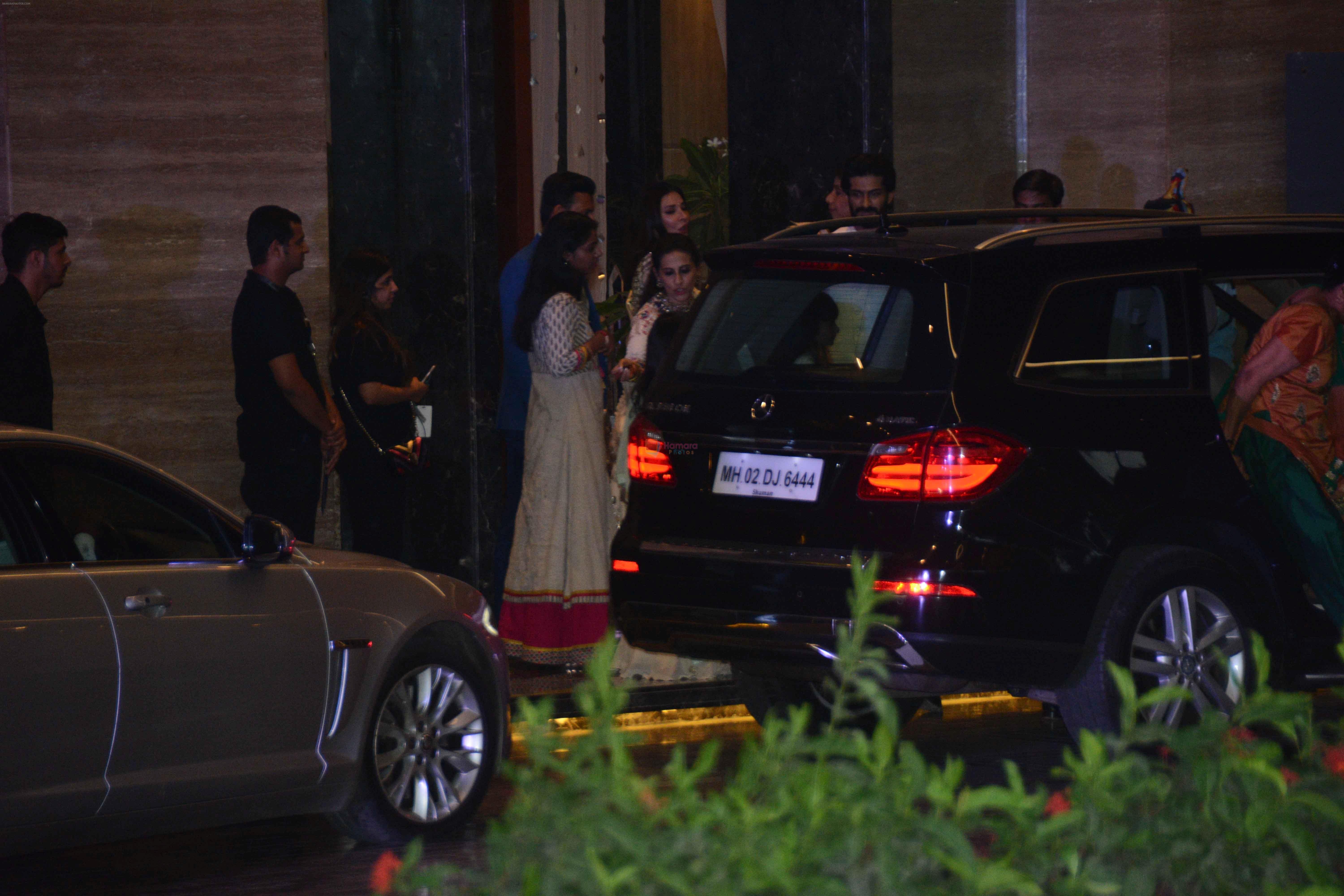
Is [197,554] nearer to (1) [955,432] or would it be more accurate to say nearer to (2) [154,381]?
(1) [955,432]

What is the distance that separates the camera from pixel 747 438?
661 centimetres

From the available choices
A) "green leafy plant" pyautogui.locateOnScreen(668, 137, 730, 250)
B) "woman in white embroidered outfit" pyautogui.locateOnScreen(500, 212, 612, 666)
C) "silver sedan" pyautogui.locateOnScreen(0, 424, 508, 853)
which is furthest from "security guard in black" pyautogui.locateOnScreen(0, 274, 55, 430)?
"green leafy plant" pyautogui.locateOnScreen(668, 137, 730, 250)

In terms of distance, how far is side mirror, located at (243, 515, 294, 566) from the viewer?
19.1 feet

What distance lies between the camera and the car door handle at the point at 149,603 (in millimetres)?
5402

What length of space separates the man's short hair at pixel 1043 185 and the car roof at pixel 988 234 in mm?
3016

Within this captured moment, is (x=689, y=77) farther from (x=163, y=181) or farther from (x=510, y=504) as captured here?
(x=510, y=504)

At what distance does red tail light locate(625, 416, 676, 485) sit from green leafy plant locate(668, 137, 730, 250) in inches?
265

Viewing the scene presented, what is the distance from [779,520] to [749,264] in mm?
1066

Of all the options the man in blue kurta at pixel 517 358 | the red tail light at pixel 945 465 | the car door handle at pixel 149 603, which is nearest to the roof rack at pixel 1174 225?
the red tail light at pixel 945 465

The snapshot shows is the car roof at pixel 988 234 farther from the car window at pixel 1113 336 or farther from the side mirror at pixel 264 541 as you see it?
the side mirror at pixel 264 541

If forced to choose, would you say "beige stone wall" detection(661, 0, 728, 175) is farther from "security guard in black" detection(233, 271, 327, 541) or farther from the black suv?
the black suv

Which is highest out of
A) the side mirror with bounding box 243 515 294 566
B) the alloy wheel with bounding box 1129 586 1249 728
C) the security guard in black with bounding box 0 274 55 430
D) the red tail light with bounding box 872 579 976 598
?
the security guard in black with bounding box 0 274 55 430

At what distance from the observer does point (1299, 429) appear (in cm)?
734

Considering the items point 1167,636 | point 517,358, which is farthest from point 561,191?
point 1167,636
